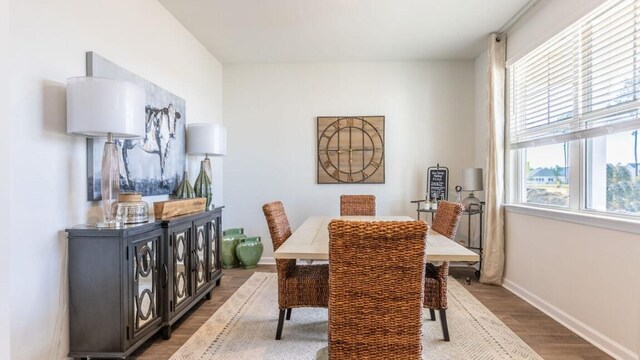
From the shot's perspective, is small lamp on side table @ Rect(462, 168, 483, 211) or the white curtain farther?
small lamp on side table @ Rect(462, 168, 483, 211)

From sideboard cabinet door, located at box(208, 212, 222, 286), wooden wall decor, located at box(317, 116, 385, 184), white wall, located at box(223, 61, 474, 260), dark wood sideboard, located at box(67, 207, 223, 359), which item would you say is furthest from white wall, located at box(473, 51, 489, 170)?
dark wood sideboard, located at box(67, 207, 223, 359)

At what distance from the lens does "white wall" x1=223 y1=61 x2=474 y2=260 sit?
4.47 m

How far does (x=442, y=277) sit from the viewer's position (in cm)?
227

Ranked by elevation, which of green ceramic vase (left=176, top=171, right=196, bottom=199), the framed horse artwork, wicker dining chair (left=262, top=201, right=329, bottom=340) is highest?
the framed horse artwork

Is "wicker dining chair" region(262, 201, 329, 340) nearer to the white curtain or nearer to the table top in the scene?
the table top

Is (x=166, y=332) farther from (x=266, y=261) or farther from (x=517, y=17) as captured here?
(x=517, y=17)

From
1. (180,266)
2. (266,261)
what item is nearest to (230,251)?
(266,261)

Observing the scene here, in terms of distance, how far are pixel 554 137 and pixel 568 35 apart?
2.65 feet

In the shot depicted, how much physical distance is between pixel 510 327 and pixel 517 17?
9.14 feet

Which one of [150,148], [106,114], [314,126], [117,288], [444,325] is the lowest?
[444,325]

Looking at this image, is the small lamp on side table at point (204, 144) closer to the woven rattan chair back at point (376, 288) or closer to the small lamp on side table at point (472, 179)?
the woven rattan chair back at point (376, 288)

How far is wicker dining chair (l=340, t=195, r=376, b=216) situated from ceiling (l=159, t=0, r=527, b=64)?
179 centimetres

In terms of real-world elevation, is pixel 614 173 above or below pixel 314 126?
below

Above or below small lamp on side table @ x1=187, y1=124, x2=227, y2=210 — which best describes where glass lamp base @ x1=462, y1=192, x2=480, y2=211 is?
below
